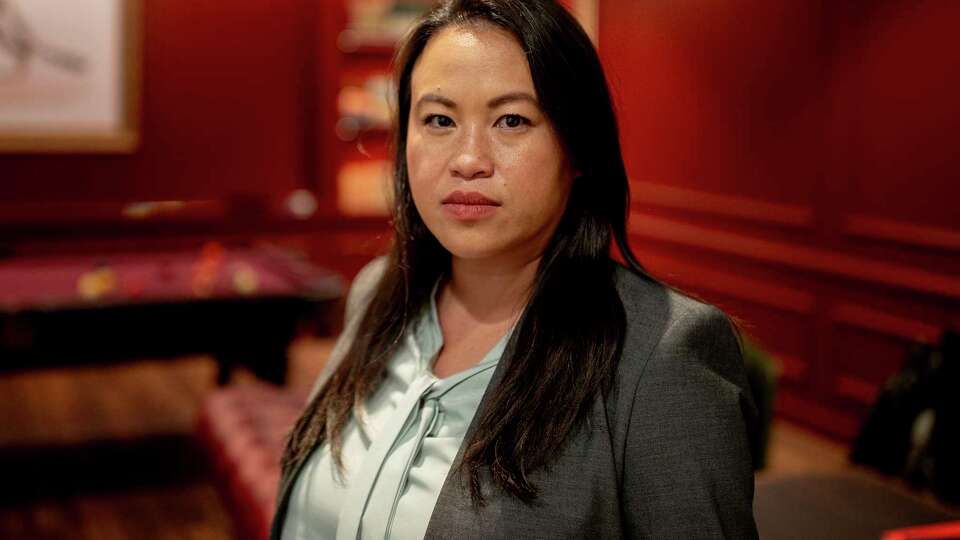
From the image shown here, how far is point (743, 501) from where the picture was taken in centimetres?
116

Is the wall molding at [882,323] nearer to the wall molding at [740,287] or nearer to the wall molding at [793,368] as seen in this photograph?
the wall molding at [740,287]

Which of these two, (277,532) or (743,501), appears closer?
(743,501)

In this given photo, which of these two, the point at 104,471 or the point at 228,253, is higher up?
the point at 228,253

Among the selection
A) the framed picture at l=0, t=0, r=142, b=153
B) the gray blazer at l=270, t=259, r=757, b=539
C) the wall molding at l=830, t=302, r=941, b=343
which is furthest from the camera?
the framed picture at l=0, t=0, r=142, b=153

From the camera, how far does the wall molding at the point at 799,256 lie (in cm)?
414

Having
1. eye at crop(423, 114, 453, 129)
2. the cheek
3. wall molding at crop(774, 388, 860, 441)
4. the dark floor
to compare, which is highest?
eye at crop(423, 114, 453, 129)

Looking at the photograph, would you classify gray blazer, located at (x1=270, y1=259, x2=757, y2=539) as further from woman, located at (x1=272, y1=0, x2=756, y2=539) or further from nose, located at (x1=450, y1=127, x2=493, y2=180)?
nose, located at (x1=450, y1=127, x2=493, y2=180)

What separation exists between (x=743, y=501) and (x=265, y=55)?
5408 millimetres

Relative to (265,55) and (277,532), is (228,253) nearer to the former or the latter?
(265,55)

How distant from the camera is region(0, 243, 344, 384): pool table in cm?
355

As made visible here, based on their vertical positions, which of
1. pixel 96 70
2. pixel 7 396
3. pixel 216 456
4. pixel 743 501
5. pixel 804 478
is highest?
pixel 96 70

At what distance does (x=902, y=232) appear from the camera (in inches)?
166

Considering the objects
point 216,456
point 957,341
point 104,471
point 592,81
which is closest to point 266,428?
point 216,456

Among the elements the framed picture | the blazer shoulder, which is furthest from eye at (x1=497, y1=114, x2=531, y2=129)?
the framed picture
